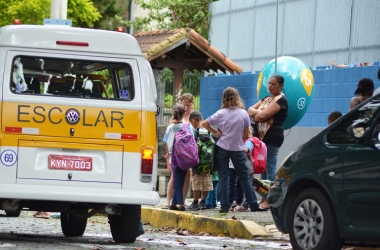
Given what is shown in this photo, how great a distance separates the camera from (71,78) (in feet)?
35.5

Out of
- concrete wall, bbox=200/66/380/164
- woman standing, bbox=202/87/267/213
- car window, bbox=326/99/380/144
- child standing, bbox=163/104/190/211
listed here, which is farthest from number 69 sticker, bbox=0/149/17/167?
concrete wall, bbox=200/66/380/164

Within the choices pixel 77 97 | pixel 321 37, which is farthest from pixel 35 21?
pixel 77 97

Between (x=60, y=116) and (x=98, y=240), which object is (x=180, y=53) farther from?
(x=60, y=116)

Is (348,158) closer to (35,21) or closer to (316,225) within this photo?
(316,225)

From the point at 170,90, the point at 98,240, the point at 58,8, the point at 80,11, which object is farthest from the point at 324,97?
the point at 80,11

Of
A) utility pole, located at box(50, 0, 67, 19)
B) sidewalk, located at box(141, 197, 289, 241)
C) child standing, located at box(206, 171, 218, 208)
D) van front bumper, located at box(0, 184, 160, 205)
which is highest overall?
utility pole, located at box(50, 0, 67, 19)

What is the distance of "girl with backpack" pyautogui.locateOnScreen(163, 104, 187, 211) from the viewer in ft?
49.2

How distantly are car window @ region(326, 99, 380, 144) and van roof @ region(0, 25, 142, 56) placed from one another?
8.52 feet

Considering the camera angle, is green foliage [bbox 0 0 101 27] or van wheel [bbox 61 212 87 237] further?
green foliage [bbox 0 0 101 27]

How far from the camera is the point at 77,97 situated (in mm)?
10648

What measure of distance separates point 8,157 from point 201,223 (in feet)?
12.0

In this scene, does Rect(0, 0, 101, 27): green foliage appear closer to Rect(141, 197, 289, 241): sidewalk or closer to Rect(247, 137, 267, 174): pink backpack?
Rect(141, 197, 289, 241): sidewalk

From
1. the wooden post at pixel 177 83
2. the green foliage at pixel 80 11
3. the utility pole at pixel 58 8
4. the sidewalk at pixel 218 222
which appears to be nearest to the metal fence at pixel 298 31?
the wooden post at pixel 177 83

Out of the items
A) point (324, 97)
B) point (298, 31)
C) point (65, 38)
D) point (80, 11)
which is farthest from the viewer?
point (80, 11)
